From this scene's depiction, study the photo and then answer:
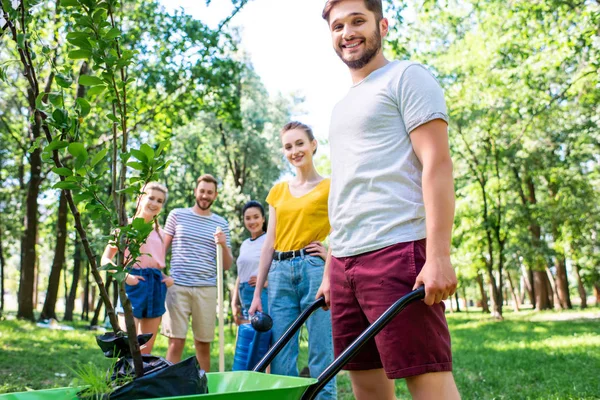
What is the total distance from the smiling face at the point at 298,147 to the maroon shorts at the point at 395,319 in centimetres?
161

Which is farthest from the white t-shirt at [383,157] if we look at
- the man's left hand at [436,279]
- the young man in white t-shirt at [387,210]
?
the man's left hand at [436,279]

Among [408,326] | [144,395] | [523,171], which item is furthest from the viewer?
[523,171]

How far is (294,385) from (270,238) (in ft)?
7.72

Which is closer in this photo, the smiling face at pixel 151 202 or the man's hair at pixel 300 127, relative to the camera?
the man's hair at pixel 300 127

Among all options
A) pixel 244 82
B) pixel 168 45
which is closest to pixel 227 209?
pixel 244 82

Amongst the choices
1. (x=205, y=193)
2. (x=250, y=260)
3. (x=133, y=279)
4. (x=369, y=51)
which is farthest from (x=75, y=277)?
(x=369, y=51)

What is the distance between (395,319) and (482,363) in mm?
6386

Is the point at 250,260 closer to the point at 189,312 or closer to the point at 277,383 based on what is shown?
the point at 189,312

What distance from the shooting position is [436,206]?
2.00m

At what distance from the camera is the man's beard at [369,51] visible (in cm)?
229

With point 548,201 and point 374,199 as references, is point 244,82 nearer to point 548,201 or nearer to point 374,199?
point 548,201

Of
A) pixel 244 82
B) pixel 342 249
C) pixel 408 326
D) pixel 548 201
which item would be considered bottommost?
pixel 408 326

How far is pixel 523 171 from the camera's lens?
75.9 ft

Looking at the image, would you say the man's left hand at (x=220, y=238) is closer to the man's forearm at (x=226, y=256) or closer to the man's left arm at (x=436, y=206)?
the man's forearm at (x=226, y=256)
